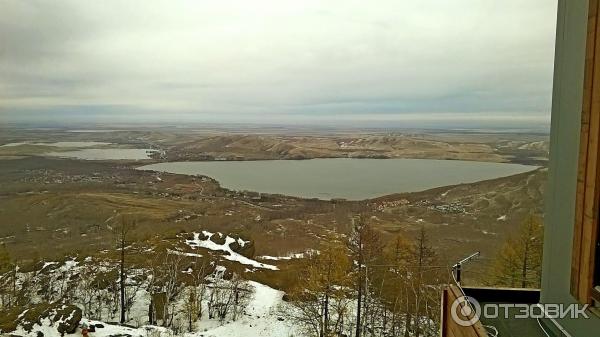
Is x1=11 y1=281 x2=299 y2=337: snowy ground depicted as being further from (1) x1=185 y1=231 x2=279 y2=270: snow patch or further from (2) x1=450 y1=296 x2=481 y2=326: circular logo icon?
(2) x1=450 y1=296 x2=481 y2=326: circular logo icon

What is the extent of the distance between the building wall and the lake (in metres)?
9.01

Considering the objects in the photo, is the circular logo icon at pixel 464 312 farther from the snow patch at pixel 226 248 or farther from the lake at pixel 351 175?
the snow patch at pixel 226 248

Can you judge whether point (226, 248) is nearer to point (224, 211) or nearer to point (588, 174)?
point (224, 211)

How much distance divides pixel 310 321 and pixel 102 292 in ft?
18.1

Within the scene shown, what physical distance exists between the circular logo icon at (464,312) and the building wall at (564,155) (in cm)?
30

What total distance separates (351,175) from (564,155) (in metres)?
14.3

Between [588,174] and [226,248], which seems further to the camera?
[226,248]

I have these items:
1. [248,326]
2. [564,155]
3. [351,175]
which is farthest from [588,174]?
[351,175]

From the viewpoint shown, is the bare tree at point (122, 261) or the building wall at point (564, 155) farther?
the bare tree at point (122, 261)

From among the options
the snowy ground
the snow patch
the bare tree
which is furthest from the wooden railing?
the snow patch

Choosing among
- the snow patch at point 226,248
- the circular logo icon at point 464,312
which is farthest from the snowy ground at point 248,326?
the circular logo icon at point 464,312

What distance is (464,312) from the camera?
5.73 feet

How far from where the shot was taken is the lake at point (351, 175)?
1307 centimetres

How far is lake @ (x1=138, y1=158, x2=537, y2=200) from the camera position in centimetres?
1307
